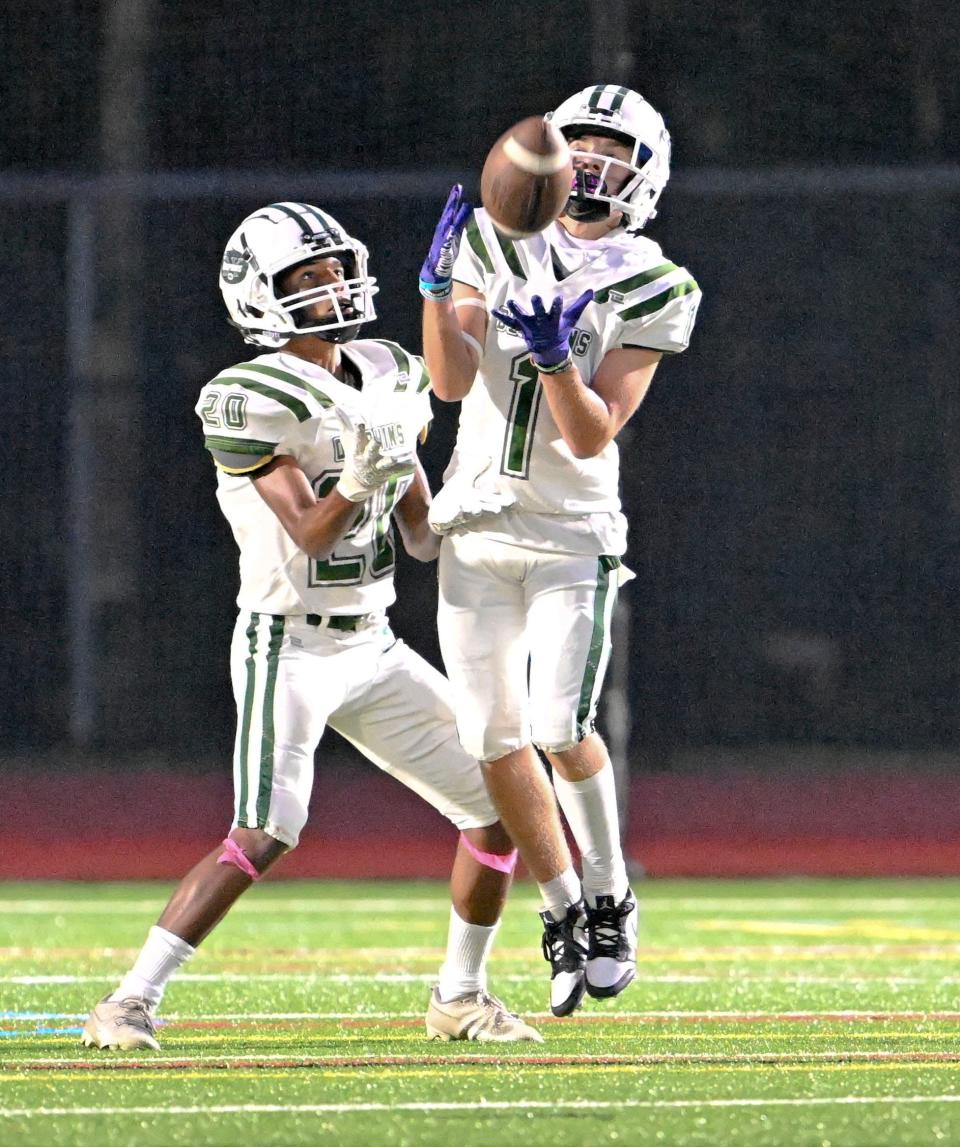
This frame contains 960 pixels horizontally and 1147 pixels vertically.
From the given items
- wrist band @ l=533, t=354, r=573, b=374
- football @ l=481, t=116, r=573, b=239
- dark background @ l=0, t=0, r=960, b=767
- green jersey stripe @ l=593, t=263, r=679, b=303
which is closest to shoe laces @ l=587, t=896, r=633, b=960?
wrist band @ l=533, t=354, r=573, b=374

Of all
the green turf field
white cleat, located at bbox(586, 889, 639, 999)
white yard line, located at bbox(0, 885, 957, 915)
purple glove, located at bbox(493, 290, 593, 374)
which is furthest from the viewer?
white yard line, located at bbox(0, 885, 957, 915)

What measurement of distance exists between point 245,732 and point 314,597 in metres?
0.27

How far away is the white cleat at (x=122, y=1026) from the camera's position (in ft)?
13.1

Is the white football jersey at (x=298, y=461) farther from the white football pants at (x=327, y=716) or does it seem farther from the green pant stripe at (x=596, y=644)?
the green pant stripe at (x=596, y=644)

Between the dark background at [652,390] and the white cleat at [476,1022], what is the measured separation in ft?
15.3

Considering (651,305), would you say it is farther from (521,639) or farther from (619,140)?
(521,639)

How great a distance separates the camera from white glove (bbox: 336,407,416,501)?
3.99m

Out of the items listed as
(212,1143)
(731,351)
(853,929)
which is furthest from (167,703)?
(212,1143)

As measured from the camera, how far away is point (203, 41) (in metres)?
→ 9.94

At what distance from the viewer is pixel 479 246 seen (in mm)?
4262

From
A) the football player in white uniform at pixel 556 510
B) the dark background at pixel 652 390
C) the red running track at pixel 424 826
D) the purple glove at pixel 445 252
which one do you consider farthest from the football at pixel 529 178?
the dark background at pixel 652 390

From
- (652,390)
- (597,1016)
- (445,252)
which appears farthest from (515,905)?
(445,252)

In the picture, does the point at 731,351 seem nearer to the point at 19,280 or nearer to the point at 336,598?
the point at 19,280

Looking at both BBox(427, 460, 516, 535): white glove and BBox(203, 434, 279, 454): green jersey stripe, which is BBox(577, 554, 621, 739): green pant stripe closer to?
BBox(427, 460, 516, 535): white glove
